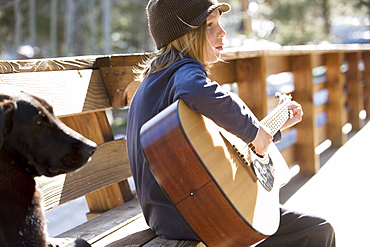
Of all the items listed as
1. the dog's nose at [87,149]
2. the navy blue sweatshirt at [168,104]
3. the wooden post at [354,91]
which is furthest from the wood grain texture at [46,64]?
the wooden post at [354,91]

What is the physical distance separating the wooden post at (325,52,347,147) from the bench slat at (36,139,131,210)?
160 inches

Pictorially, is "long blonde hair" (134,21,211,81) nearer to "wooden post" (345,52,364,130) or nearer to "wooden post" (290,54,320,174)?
"wooden post" (290,54,320,174)

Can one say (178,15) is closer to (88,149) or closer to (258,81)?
(88,149)

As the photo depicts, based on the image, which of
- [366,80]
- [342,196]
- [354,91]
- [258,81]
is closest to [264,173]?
[258,81]

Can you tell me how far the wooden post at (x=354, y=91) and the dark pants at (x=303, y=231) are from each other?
527cm

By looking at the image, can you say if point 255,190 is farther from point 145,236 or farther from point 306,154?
point 306,154

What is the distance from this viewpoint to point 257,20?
132ft

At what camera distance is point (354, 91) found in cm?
731

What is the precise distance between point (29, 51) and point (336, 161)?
23.0 m

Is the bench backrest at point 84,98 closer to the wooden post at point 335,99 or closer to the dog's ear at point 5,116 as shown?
the dog's ear at point 5,116

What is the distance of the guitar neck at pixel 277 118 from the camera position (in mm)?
2306

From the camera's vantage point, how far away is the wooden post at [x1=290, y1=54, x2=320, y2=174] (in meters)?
4.66

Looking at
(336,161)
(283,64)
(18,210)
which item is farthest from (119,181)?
(336,161)

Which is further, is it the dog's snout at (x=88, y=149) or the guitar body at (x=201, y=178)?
the guitar body at (x=201, y=178)
